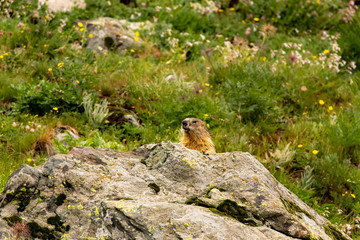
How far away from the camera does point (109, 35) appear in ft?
27.3

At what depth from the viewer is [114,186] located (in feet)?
8.77

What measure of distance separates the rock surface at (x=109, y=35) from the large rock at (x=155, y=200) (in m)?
5.41

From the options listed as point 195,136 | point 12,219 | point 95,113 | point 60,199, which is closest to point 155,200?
point 60,199

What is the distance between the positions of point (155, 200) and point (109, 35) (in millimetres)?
6264

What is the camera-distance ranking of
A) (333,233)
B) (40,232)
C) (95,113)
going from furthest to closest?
(95,113) < (333,233) < (40,232)

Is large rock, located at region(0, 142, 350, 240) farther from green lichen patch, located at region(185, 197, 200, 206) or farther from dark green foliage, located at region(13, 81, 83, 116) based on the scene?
dark green foliage, located at region(13, 81, 83, 116)

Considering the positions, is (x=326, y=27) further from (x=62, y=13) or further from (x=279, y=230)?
(x=279, y=230)

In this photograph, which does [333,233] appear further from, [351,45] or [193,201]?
[351,45]

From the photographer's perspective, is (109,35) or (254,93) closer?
(254,93)

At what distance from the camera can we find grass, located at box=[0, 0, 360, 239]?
528cm

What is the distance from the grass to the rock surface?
6.2 inches

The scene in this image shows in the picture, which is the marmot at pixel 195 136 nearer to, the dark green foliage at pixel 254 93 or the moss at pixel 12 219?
the dark green foliage at pixel 254 93

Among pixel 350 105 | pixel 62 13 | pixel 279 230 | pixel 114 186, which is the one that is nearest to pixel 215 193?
pixel 279 230

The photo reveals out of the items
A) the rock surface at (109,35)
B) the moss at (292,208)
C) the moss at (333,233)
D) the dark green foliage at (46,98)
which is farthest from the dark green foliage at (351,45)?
the moss at (292,208)
